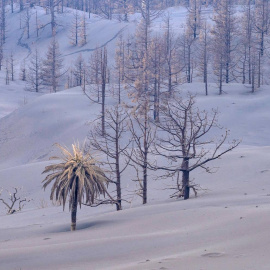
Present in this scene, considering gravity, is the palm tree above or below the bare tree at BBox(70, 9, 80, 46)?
below

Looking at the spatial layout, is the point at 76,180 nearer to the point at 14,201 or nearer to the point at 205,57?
the point at 14,201

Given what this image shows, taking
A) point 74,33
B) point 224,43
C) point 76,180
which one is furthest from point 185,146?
point 74,33

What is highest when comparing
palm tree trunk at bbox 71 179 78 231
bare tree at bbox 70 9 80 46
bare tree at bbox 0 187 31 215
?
bare tree at bbox 70 9 80 46

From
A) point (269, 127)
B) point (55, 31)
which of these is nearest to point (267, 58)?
point (269, 127)

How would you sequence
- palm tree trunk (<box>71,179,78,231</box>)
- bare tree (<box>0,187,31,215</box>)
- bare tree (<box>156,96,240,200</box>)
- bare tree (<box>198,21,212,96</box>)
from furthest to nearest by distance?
bare tree (<box>198,21,212,96</box>)
bare tree (<box>0,187,31,215</box>)
bare tree (<box>156,96,240,200</box>)
palm tree trunk (<box>71,179,78,231</box>)

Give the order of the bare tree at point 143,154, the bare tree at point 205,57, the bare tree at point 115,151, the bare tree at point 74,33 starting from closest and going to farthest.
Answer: the bare tree at point 115,151 < the bare tree at point 143,154 < the bare tree at point 205,57 < the bare tree at point 74,33

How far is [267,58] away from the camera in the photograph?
62.1 meters

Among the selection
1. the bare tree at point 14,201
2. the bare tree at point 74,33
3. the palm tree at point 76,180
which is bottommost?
the bare tree at point 14,201

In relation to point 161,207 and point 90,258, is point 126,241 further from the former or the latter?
point 161,207

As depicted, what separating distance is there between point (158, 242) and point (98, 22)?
84.5 m

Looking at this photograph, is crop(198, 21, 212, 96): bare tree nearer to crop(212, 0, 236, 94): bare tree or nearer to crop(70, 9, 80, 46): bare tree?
crop(212, 0, 236, 94): bare tree

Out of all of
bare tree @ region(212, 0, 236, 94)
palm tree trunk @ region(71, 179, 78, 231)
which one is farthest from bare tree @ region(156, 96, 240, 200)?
bare tree @ region(212, 0, 236, 94)

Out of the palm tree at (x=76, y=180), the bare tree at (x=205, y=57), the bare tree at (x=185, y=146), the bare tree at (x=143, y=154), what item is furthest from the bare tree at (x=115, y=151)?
the bare tree at (x=205, y=57)

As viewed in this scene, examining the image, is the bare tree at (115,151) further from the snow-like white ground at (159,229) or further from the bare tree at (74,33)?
the bare tree at (74,33)
